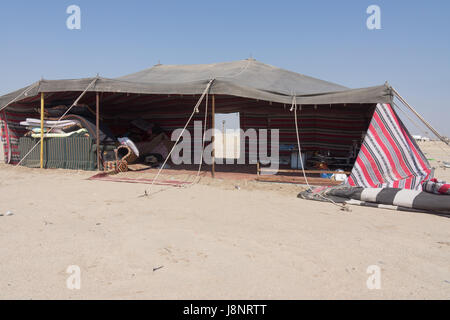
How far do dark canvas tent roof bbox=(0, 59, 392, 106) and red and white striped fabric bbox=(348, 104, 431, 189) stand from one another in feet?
1.28

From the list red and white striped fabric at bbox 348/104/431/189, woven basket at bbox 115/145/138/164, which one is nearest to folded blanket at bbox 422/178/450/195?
red and white striped fabric at bbox 348/104/431/189

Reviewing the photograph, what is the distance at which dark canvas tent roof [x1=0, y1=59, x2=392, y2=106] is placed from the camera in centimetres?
585

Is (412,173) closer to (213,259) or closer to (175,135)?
(213,259)

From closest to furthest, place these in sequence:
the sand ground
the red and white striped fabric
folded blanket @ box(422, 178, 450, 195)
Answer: the sand ground
folded blanket @ box(422, 178, 450, 195)
the red and white striped fabric

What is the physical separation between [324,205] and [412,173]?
6.14 feet

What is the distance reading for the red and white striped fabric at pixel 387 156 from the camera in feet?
17.2

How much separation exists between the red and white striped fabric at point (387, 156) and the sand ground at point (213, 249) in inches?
46.1

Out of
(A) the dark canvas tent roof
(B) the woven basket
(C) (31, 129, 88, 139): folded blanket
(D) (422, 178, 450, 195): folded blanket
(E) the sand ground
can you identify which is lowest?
(E) the sand ground

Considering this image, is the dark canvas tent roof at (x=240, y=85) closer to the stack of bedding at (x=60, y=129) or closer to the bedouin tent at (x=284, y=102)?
the bedouin tent at (x=284, y=102)

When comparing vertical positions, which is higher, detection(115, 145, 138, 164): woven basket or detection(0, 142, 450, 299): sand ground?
detection(115, 145, 138, 164): woven basket

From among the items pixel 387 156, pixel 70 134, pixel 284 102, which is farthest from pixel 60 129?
pixel 387 156

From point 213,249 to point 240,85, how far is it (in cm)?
424

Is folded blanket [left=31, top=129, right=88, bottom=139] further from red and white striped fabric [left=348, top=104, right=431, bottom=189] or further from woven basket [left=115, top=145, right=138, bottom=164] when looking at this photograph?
red and white striped fabric [left=348, top=104, right=431, bottom=189]

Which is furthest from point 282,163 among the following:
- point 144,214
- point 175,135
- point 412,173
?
point 144,214
